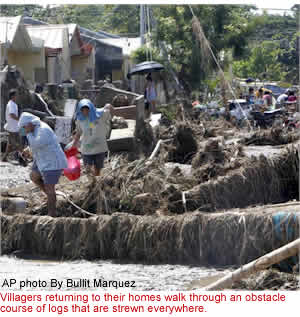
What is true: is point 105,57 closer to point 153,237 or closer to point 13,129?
point 13,129

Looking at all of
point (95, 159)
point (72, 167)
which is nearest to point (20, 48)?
point (95, 159)

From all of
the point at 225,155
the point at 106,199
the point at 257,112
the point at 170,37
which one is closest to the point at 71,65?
the point at 170,37

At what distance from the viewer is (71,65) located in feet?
99.0

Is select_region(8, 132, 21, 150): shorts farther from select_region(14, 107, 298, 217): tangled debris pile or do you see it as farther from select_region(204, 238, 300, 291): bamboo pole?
select_region(204, 238, 300, 291): bamboo pole

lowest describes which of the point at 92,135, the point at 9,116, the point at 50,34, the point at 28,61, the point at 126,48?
the point at 92,135

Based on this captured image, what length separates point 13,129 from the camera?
1367 cm

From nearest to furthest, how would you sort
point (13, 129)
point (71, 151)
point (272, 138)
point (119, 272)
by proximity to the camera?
point (119, 272) < point (71, 151) < point (13, 129) < point (272, 138)

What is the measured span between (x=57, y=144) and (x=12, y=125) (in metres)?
5.77

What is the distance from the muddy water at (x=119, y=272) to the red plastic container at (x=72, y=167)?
2.02m

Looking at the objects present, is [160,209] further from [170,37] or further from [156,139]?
[170,37]

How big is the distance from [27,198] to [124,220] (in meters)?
2.37

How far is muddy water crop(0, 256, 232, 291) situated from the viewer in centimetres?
607

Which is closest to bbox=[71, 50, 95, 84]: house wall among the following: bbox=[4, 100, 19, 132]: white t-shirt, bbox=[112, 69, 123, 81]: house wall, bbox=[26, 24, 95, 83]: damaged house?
bbox=[26, 24, 95, 83]: damaged house

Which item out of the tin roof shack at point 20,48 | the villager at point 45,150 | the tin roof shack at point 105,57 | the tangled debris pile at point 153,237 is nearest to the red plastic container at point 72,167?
the villager at point 45,150
